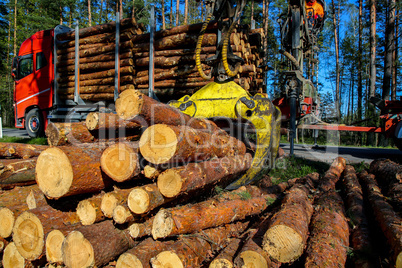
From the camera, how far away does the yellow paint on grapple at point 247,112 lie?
3.92m

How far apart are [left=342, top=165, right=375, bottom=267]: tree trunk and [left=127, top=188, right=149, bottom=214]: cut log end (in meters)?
1.77

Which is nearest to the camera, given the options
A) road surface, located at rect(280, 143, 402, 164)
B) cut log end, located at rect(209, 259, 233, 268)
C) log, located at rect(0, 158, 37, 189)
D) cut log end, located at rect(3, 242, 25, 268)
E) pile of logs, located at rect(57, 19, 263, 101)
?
cut log end, located at rect(209, 259, 233, 268)

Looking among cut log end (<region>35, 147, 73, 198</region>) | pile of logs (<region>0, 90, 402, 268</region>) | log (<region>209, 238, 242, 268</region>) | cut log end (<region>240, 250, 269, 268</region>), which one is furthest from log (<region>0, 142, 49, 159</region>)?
cut log end (<region>240, 250, 269, 268</region>)

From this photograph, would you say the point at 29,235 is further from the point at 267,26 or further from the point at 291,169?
the point at 267,26

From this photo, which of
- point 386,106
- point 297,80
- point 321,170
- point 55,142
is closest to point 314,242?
point 55,142

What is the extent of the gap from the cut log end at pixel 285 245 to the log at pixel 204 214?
0.68 metres

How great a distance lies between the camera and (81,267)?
200cm

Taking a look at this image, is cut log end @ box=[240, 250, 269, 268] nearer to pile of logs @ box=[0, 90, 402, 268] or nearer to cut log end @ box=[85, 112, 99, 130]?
pile of logs @ box=[0, 90, 402, 268]

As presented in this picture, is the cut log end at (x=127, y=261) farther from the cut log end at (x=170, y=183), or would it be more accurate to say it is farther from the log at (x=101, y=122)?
the log at (x=101, y=122)

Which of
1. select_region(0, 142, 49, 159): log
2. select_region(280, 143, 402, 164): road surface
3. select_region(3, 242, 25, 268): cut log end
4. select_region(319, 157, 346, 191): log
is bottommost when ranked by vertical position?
select_region(3, 242, 25, 268): cut log end

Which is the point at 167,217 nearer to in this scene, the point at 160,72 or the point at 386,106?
the point at 160,72

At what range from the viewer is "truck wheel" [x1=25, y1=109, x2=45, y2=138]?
9891 mm

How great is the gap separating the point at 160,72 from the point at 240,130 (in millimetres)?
3918

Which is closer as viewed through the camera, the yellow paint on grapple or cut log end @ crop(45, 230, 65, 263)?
cut log end @ crop(45, 230, 65, 263)
